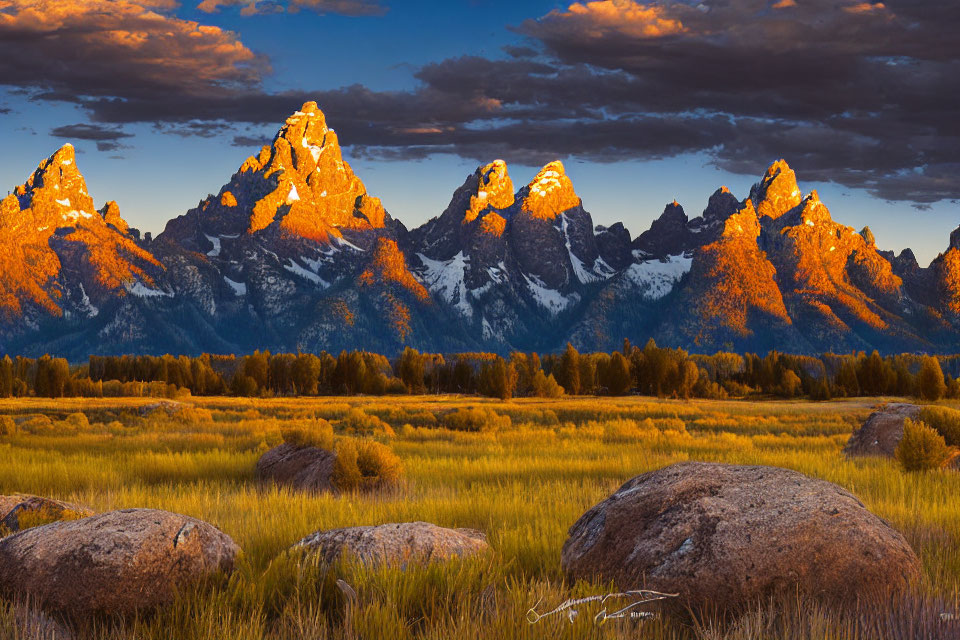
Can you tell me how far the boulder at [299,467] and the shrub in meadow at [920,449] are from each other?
11608 millimetres

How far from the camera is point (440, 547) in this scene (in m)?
7.44

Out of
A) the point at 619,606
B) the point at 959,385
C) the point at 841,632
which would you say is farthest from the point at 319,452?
the point at 959,385

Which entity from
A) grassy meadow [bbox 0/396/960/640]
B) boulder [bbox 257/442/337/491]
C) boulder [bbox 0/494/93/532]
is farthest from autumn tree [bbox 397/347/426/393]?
boulder [bbox 0/494/93/532]

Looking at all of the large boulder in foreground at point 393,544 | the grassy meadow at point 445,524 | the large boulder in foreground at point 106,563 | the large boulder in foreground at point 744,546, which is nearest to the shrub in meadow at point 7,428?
the grassy meadow at point 445,524

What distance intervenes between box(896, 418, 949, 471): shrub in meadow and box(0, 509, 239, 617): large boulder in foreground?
1449 centimetres

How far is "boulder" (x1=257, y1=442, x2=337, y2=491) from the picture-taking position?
16328mm

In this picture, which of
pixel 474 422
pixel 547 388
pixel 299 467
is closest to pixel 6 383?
pixel 547 388

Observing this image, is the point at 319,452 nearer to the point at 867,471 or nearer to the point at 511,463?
the point at 511,463

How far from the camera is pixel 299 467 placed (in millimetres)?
17656

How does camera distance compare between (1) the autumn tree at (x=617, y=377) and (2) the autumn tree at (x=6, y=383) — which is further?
(1) the autumn tree at (x=617, y=377)

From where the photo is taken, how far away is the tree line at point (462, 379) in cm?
10525

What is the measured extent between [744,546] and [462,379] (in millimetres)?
129719

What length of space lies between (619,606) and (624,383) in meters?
112

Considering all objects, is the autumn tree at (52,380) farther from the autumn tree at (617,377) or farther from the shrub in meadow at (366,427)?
the shrub in meadow at (366,427)
